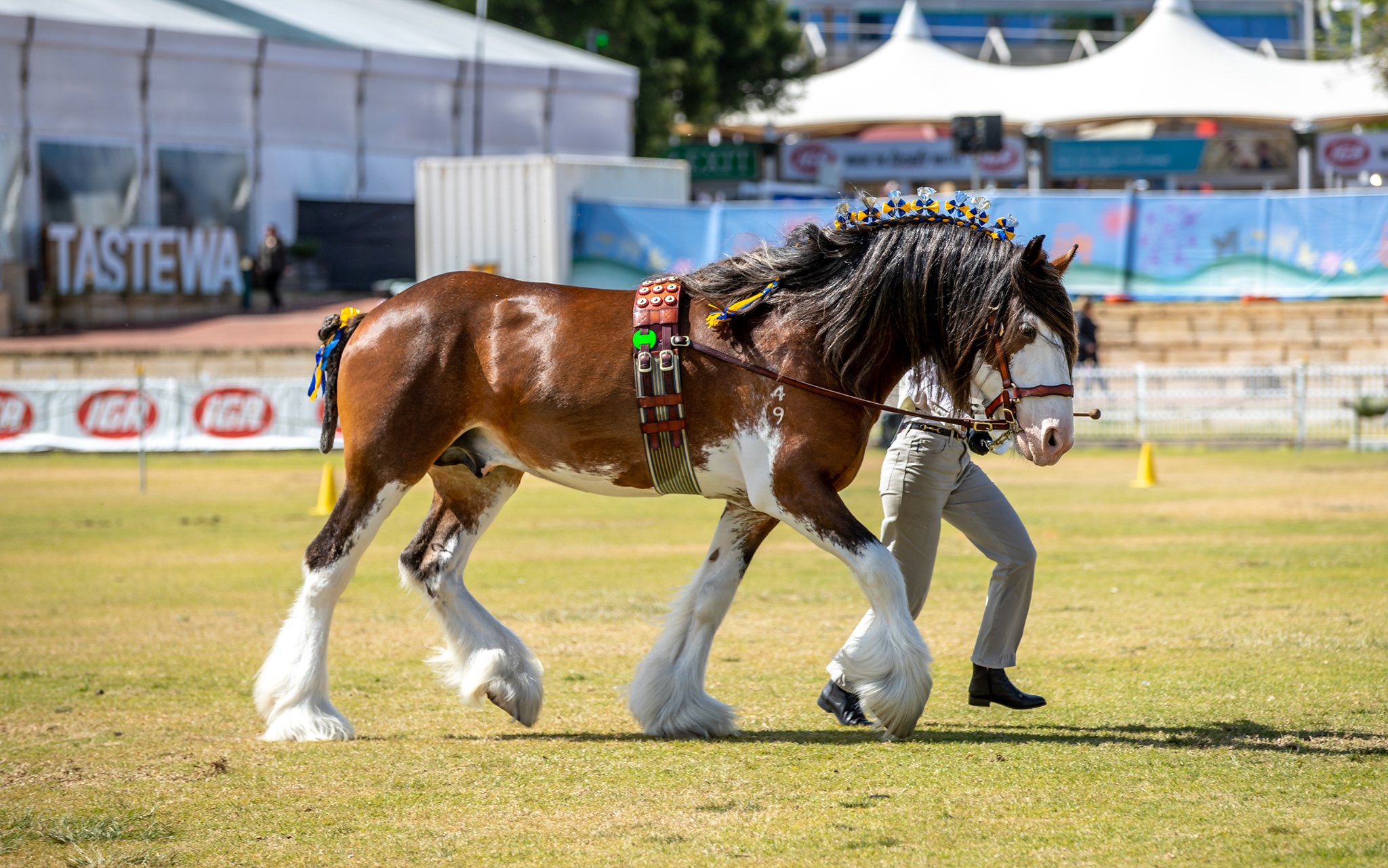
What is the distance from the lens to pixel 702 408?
22.4 feet

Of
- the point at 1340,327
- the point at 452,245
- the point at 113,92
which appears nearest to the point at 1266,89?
the point at 1340,327

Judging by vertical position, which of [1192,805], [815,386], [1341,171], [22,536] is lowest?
[22,536]

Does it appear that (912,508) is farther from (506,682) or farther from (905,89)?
(905,89)

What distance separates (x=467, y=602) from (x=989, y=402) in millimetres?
2569

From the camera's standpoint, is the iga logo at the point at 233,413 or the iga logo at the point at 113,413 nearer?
the iga logo at the point at 113,413

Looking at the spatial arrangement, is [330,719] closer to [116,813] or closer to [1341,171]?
[116,813]

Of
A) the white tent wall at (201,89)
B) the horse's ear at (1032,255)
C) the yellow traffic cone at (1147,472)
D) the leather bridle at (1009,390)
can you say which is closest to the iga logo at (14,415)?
the white tent wall at (201,89)

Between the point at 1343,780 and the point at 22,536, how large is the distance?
43.4 ft

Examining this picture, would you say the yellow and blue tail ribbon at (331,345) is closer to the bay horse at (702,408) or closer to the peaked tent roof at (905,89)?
the bay horse at (702,408)

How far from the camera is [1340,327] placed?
27.6 m

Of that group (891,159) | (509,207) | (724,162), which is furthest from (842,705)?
(891,159)

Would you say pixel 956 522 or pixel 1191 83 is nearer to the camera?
pixel 956 522

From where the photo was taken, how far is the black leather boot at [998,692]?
7105 mm

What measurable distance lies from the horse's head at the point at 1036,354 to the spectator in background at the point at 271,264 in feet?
94.0
